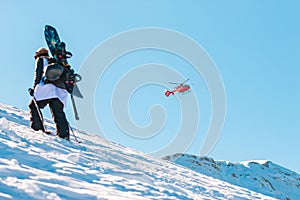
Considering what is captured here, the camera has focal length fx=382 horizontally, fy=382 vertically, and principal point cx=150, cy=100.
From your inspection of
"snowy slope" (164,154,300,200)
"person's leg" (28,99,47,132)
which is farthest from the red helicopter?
"person's leg" (28,99,47,132)

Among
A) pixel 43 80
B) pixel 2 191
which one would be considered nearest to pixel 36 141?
pixel 43 80

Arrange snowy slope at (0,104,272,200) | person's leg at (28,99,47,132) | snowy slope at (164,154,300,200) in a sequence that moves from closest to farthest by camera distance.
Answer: snowy slope at (0,104,272,200) → person's leg at (28,99,47,132) → snowy slope at (164,154,300,200)

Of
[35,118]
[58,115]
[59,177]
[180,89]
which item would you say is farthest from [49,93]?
[180,89]

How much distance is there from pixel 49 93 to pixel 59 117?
2.10ft

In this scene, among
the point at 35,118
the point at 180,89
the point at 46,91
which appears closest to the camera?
the point at 46,91

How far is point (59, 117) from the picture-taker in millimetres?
9438

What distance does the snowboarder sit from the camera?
938cm

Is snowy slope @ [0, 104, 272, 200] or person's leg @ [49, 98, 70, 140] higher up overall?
person's leg @ [49, 98, 70, 140]

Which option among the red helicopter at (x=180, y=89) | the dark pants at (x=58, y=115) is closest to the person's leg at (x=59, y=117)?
the dark pants at (x=58, y=115)

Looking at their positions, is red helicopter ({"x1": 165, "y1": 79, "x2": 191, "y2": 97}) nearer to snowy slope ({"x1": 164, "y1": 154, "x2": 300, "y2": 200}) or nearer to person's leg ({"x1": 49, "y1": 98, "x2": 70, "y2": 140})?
snowy slope ({"x1": 164, "y1": 154, "x2": 300, "y2": 200})

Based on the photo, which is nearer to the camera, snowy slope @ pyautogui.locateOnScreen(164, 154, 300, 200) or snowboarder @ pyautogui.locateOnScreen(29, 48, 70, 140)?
snowboarder @ pyautogui.locateOnScreen(29, 48, 70, 140)

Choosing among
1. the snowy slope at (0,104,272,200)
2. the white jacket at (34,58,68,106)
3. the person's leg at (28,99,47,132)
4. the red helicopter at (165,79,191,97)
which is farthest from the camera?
the red helicopter at (165,79,191,97)

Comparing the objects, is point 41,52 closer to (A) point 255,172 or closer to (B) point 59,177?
(B) point 59,177

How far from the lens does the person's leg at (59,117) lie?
369 inches
